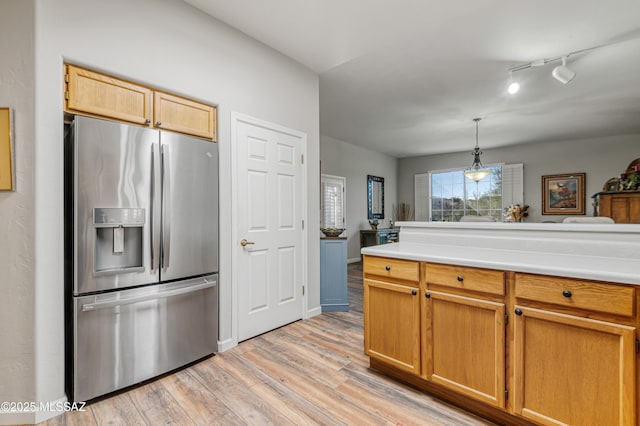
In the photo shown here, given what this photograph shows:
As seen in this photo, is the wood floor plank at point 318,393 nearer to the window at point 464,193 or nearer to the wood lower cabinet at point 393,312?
the wood lower cabinet at point 393,312

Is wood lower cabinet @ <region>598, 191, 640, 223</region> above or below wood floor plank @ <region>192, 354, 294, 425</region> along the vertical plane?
above

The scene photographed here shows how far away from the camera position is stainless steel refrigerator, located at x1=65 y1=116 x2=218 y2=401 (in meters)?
1.75

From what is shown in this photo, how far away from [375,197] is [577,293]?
21.7ft

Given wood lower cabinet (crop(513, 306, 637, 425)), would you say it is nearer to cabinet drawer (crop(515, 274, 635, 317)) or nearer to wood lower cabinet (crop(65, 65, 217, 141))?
cabinet drawer (crop(515, 274, 635, 317))

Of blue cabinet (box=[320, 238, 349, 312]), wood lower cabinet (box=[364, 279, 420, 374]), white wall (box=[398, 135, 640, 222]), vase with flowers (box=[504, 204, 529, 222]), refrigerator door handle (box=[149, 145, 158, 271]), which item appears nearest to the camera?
wood lower cabinet (box=[364, 279, 420, 374])

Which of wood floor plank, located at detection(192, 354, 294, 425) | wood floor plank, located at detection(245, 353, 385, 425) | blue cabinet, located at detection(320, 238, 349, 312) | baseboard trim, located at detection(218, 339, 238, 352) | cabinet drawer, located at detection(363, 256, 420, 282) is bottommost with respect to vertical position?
wood floor plank, located at detection(192, 354, 294, 425)

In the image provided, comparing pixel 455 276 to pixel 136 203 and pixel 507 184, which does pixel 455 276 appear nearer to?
pixel 136 203

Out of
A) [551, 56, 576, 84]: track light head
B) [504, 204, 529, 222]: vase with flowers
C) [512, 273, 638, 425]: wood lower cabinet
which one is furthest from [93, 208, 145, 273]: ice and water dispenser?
[504, 204, 529, 222]: vase with flowers

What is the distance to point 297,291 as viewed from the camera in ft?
10.3

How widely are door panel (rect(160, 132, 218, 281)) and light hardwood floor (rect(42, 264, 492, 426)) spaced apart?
2.46ft

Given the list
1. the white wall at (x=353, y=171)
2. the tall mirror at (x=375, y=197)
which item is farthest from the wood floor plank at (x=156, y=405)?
the tall mirror at (x=375, y=197)

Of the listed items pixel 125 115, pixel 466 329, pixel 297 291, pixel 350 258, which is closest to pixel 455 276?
pixel 466 329

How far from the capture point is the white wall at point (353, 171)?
21.0 ft

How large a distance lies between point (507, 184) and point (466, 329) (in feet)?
22.8
